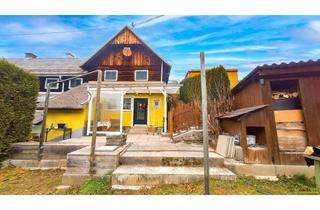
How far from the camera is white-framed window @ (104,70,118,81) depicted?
12.4m

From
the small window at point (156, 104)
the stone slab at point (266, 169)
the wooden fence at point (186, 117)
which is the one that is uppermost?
the small window at point (156, 104)

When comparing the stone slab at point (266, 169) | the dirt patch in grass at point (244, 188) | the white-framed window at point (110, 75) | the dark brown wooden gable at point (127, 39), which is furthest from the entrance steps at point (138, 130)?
the dirt patch in grass at point (244, 188)

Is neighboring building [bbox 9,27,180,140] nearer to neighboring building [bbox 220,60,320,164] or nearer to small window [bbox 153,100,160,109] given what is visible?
small window [bbox 153,100,160,109]

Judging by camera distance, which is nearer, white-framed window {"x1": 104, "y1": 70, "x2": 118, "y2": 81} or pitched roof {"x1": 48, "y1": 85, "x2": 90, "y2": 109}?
pitched roof {"x1": 48, "y1": 85, "x2": 90, "y2": 109}

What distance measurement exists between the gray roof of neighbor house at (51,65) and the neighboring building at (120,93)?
68.7 inches

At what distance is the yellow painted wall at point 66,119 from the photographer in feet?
32.5

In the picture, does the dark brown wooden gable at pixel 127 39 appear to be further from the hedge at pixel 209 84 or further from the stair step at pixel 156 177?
the stair step at pixel 156 177

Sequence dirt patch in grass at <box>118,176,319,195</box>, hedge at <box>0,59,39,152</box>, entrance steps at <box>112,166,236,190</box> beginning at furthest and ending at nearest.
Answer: hedge at <box>0,59,39,152</box>
entrance steps at <box>112,166,236,190</box>
dirt patch in grass at <box>118,176,319,195</box>

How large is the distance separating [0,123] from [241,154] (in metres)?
6.54

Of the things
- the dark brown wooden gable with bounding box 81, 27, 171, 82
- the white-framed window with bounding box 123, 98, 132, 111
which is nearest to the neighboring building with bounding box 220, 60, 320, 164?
the white-framed window with bounding box 123, 98, 132, 111

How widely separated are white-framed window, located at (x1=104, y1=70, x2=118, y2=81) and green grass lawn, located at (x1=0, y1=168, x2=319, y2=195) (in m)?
9.19

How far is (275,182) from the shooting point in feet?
11.7

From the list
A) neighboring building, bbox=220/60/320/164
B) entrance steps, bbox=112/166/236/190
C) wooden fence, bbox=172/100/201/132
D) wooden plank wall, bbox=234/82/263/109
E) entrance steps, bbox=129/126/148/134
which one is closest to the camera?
entrance steps, bbox=112/166/236/190
